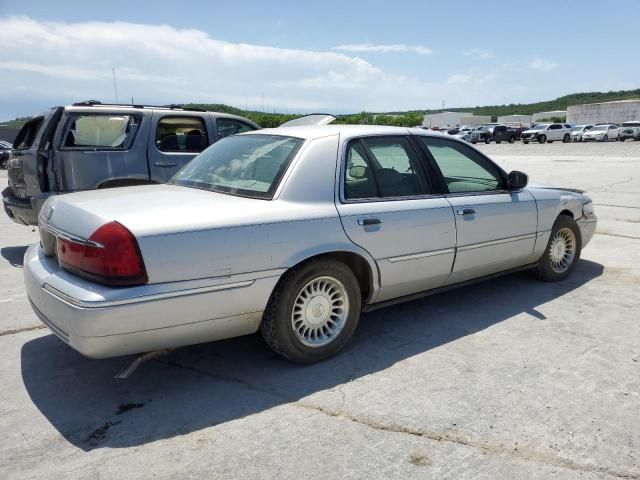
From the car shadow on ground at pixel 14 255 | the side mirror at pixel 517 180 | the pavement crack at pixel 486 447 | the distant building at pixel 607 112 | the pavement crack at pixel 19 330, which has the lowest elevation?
the pavement crack at pixel 486 447

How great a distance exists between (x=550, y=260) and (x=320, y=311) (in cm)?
277

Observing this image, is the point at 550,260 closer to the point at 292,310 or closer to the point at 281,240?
the point at 292,310

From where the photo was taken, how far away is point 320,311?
11.6ft

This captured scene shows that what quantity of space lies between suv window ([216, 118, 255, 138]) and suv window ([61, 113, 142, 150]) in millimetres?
1198

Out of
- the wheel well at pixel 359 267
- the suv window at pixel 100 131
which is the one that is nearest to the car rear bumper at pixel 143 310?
the wheel well at pixel 359 267

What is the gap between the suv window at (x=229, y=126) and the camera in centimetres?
748

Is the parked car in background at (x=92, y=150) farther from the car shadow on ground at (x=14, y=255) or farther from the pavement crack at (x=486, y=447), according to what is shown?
the pavement crack at (x=486, y=447)

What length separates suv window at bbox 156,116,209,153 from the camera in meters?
6.76

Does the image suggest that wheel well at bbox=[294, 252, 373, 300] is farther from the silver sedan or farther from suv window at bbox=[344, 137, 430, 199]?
suv window at bbox=[344, 137, 430, 199]

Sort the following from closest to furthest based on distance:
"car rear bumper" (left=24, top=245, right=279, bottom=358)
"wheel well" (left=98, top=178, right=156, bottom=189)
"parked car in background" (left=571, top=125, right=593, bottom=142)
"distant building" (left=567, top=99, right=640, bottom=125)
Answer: "car rear bumper" (left=24, top=245, right=279, bottom=358), "wheel well" (left=98, top=178, right=156, bottom=189), "parked car in background" (left=571, top=125, right=593, bottom=142), "distant building" (left=567, top=99, right=640, bottom=125)

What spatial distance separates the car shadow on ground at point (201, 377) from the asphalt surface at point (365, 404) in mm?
12

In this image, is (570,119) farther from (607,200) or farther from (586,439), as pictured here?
(586,439)

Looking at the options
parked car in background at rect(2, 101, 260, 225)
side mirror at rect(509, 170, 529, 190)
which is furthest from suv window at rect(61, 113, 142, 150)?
side mirror at rect(509, 170, 529, 190)

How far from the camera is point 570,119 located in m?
82.1
